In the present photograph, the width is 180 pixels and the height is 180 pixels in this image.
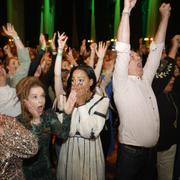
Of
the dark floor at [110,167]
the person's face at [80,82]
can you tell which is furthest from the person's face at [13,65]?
the person's face at [80,82]

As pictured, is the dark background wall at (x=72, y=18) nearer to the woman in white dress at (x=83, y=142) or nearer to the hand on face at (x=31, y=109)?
the woman in white dress at (x=83, y=142)

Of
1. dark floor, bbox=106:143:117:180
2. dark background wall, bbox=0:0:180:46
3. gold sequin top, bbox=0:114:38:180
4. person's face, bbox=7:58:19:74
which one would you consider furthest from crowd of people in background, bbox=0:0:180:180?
dark background wall, bbox=0:0:180:46

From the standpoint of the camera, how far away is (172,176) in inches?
157

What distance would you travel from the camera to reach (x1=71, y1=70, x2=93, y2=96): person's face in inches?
125

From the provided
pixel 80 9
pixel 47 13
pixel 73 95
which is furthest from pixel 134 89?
pixel 80 9

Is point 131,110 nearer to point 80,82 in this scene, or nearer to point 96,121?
point 96,121

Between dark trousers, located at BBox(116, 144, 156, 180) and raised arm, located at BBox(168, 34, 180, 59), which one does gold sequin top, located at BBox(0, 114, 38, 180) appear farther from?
raised arm, located at BBox(168, 34, 180, 59)

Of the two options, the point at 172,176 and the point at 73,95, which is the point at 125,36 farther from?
the point at 172,176

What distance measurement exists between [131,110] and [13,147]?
1.44 meters

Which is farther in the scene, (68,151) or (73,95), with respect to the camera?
(68,151)

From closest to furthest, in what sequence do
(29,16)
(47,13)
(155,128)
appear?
(155,128) < (47,13) < (29,16)

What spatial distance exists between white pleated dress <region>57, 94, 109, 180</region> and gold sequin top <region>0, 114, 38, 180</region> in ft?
3.32

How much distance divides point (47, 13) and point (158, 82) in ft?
70.8

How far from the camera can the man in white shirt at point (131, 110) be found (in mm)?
3016
